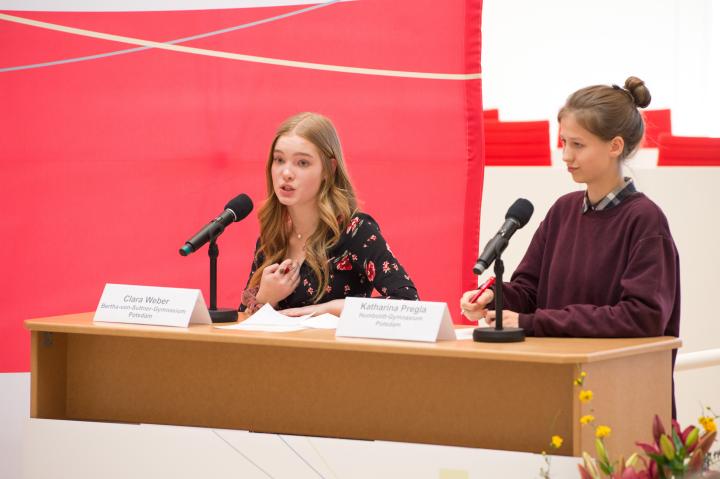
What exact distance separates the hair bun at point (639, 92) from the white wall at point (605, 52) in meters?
6.98

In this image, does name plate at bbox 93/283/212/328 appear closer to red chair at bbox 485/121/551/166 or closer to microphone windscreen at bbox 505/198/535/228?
microphone windscreen at bbox 505/198/535/228

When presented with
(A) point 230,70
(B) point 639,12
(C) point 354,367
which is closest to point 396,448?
(C) point 354,367

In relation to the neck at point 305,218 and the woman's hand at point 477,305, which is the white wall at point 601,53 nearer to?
the neck at point 305,218

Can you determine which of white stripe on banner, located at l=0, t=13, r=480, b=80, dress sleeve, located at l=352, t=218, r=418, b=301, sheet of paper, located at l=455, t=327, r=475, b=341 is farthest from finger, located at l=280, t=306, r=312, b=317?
white stripe on banner, located at l=0, t=13, r=480, b=80

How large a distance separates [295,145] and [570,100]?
0.78m

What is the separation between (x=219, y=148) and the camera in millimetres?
3645

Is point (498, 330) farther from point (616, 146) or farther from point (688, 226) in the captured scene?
point (688, 226)

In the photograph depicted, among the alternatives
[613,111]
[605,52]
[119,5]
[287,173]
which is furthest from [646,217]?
[605,52]

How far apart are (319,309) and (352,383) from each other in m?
0.40

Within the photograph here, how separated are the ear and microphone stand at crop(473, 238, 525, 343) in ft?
1.26

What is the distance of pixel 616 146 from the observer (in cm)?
234

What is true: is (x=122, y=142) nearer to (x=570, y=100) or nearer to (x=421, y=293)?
(x=421, y=293)

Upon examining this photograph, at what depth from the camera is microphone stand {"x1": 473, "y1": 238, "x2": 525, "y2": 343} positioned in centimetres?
212

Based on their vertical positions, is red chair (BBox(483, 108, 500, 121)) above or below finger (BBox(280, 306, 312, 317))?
above
